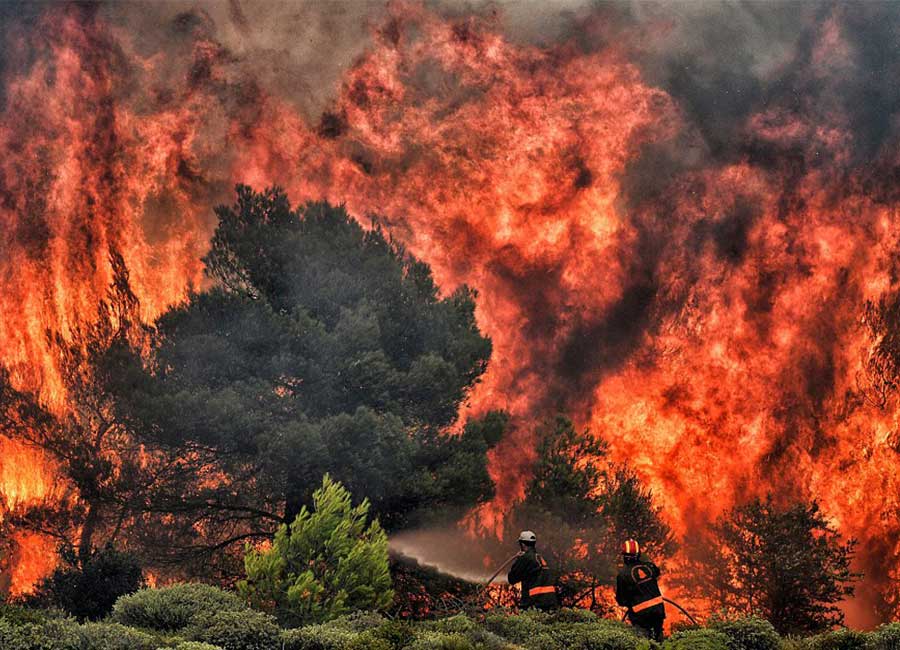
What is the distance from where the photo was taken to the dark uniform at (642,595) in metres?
16.3

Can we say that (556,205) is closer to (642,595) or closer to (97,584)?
(97,584)

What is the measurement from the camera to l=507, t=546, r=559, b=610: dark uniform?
17.7 m

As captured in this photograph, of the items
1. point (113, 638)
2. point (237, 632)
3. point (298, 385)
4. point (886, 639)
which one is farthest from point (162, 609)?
point (298, 385)

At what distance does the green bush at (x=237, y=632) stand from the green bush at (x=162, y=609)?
0.43 m

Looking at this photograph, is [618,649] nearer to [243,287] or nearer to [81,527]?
[243,287]

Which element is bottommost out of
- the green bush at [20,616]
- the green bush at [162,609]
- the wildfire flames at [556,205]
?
the green bush at [20,616]

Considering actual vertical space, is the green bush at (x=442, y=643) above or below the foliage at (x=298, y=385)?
below

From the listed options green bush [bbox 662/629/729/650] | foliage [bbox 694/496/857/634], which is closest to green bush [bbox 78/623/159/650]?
green bush [bbox 662/629/729/650]

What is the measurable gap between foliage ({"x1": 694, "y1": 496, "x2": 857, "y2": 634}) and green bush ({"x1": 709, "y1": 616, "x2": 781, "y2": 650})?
9856mm

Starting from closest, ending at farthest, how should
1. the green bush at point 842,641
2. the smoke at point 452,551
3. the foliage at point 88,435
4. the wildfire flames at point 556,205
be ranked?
the green bush at point 842,641 → the smoke at point 452,551 → the foliage at point 88,435 → the wildfire flames at point 556,205

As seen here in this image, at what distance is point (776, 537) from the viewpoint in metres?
26.1

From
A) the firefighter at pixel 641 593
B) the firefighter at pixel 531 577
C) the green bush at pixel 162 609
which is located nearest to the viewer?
the green bush at pixel 162 609

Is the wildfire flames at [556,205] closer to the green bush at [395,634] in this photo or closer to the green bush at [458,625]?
the green bush at [458,625]

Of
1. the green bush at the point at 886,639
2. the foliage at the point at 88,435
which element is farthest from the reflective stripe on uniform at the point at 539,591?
the foliage at the point at 88,435
